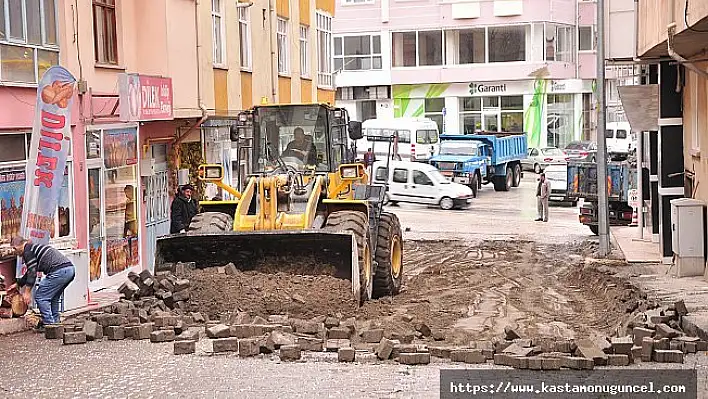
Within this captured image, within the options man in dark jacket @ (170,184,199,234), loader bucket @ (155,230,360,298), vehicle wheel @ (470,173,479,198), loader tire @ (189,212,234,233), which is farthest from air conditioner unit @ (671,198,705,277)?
vehicle wheel @ (470,173,479,198)

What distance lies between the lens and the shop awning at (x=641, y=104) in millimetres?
22750

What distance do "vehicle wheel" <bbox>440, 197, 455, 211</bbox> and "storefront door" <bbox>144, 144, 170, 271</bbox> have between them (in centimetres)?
1603

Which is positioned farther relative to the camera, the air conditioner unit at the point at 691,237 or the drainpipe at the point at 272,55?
the drainpipe at the point at 272,55

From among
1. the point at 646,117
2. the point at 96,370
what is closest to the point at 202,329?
the point at 96,370

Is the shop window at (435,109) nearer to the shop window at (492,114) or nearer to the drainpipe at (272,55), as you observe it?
the shop window at (492,114)

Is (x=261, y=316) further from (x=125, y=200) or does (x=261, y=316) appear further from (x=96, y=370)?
(x=125, y=200)

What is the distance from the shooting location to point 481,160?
1718 inches

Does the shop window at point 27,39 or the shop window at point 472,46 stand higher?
the shop window at point 472,46

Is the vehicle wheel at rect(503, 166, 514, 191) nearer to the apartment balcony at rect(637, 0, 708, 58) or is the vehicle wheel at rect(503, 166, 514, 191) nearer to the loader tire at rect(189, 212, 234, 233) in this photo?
the apartment balcony at rect(637, 0, 708, 58)

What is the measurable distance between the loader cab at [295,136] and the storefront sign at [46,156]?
257cm

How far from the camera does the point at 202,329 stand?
13.3m

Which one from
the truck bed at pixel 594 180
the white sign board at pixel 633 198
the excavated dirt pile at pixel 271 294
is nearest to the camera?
the excavated dirt pile at pixel 271 294

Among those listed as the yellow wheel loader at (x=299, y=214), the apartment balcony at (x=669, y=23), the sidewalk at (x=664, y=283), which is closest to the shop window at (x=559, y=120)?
the sidewalk at (x=664, y=283)

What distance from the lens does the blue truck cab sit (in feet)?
140
